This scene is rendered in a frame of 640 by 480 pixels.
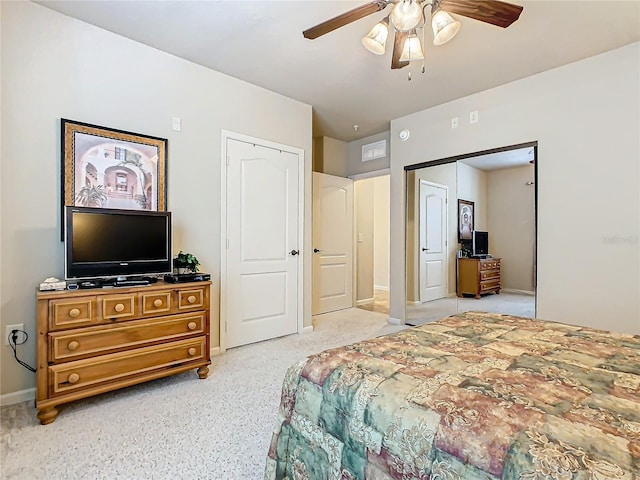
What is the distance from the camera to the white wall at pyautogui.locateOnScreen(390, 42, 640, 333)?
9.26ft

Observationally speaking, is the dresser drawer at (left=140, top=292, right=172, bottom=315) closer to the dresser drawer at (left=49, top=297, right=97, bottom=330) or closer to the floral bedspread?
the dresser drawer at (left=49, top=297, right=97, bottom=330)

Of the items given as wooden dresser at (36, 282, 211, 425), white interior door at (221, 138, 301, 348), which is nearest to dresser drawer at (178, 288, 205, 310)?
wooden dresser at (36, 282, 211, 425)

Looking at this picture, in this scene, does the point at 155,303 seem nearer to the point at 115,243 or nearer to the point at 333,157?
the point at 115,243

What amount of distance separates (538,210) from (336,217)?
2.82m

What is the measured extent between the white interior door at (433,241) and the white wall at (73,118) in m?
2.50

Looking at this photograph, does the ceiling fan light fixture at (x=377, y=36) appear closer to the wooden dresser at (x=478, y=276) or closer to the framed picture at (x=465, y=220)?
the framed picture at (x=465, y=220)

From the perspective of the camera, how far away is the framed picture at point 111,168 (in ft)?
8.30

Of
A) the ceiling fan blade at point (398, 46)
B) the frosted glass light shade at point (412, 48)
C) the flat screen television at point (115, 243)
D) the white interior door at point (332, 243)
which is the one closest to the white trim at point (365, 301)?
the white interior door at point (332, 243)

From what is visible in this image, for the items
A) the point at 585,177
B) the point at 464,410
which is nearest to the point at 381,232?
the point at 585,177

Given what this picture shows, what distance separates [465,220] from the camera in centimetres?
409

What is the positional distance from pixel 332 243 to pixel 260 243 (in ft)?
6.01

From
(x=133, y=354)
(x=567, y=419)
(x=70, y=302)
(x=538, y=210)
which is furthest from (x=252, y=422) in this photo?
(x=538, y=210)

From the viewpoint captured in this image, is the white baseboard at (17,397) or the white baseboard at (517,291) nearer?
the white baseboard at (17,397)

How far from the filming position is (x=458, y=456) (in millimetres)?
866
